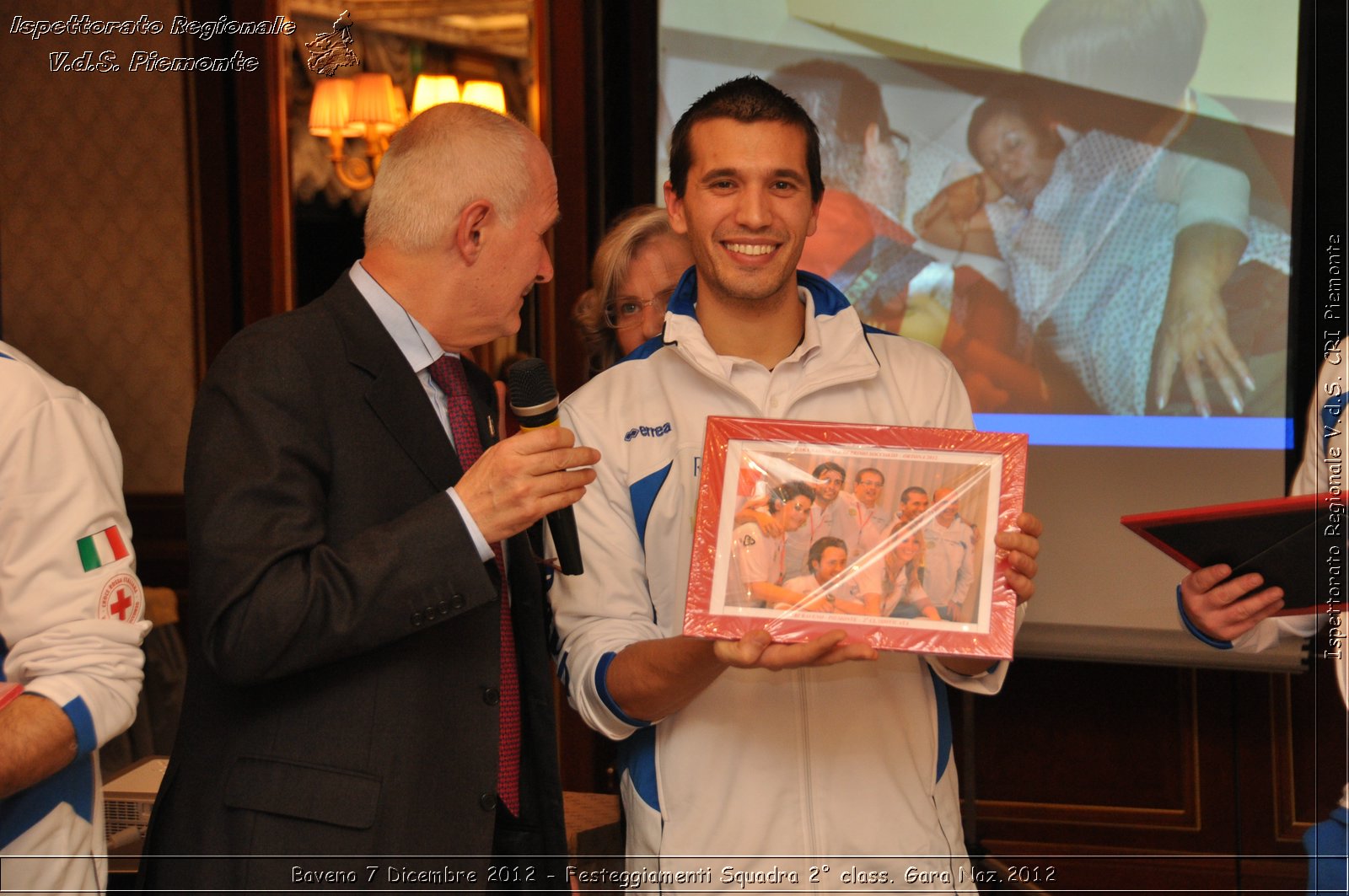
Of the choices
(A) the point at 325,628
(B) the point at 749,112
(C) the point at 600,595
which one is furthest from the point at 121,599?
(B) the point at 749,112

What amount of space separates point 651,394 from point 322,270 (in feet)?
10.5

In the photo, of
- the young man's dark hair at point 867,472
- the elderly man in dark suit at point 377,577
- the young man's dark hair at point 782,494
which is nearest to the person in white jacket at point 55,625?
the elderly man in dark suit at point 377,577

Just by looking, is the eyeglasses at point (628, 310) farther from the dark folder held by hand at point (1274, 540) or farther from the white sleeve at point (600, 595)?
the dark folder held by hand at point (1274, 540)

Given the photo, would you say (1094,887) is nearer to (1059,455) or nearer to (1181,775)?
(1181,775)

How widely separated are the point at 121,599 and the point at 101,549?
7 centimetres

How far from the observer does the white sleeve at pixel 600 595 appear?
1.75m

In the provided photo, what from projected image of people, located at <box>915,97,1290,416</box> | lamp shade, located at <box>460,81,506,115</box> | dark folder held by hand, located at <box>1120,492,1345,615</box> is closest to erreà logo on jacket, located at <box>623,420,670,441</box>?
dark folder held by hand, located at <box>1120,492,1345,615</box>

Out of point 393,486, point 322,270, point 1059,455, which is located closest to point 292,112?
point 322,270

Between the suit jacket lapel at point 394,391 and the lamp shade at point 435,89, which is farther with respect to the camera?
the lamp shade at point 435,89

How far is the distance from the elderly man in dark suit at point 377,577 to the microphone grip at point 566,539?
0.11 meters

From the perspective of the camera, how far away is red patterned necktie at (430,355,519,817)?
171 cm

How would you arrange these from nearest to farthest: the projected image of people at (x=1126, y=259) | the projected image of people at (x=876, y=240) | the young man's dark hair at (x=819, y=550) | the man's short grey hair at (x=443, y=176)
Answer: the young man's dark hair at (x=819, y=550) < the man's short grey hair at (x=443, y=176) < the projected image of people at (x=1126, y=259) < the projected image of people at (x=876, y=240)

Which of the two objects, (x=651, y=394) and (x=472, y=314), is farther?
(x=651, y=394)

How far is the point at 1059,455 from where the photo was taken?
138 inches
